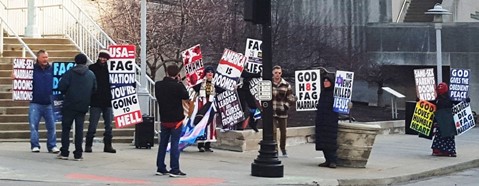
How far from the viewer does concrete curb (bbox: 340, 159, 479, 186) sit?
12.6 meters

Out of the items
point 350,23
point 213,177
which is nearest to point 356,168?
point 213,177

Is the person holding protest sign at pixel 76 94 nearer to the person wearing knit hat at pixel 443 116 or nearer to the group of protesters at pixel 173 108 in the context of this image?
the group of protesters at pixel 173 108

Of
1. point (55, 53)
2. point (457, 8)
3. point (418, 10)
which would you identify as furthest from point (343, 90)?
point (418, 10)

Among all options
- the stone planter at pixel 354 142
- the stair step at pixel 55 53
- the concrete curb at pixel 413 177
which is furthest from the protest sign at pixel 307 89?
the stair step at pixel 55 53

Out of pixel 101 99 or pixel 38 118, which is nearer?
pixel 38 118

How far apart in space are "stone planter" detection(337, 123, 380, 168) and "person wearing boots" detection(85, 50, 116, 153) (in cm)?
418

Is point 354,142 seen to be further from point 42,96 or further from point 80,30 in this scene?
point 80,30

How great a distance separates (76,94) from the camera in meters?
12.8

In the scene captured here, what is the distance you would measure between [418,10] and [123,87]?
28222 millimetres

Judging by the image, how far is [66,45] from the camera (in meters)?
20.4

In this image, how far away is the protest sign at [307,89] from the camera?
15602 millimetres

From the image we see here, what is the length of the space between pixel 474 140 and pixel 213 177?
12826mm

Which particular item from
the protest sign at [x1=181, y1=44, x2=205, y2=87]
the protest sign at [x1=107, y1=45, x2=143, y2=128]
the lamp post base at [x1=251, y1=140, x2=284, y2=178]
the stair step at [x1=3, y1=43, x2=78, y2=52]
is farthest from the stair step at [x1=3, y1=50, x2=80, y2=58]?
the lamp post base at [x1=251, y1=140, x2=284, y2=178]

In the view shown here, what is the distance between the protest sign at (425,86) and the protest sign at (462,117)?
0.57 m
